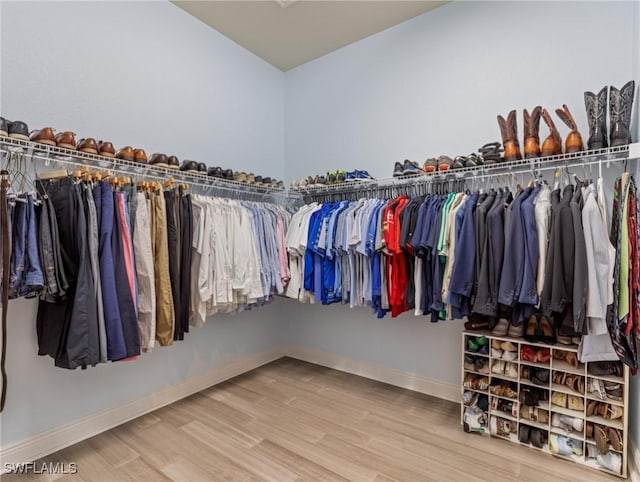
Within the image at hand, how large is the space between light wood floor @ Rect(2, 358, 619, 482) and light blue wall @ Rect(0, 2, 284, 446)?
1.01 feet

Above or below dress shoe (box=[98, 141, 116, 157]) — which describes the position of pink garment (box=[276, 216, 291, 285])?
below

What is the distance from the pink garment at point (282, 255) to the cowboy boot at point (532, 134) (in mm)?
1844

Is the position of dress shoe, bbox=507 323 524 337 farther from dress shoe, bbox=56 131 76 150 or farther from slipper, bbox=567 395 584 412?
dress shoe, bbox=56 131 76 150

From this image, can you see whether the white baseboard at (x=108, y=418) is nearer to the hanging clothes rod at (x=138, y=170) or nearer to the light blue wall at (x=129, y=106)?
the light blue wall at (x=129, y=106)

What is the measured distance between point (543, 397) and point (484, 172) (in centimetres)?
151

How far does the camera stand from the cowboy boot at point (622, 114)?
5.70ft

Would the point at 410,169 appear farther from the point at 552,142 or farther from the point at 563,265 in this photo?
the point at 563,265

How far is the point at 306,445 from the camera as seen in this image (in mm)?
2000

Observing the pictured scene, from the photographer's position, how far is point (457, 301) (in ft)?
6.40

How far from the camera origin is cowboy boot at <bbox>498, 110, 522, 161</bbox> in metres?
2.07

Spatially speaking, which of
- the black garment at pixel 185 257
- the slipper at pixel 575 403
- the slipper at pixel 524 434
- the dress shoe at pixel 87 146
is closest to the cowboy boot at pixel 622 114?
the slipper at pixel 575 403

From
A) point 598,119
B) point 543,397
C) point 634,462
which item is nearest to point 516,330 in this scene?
point 543,397

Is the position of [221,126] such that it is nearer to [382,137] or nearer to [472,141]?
[382,137]

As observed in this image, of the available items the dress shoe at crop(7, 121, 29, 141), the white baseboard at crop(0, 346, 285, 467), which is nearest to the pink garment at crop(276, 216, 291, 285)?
the white baseboard at crop(0, 346, 285, 467)
